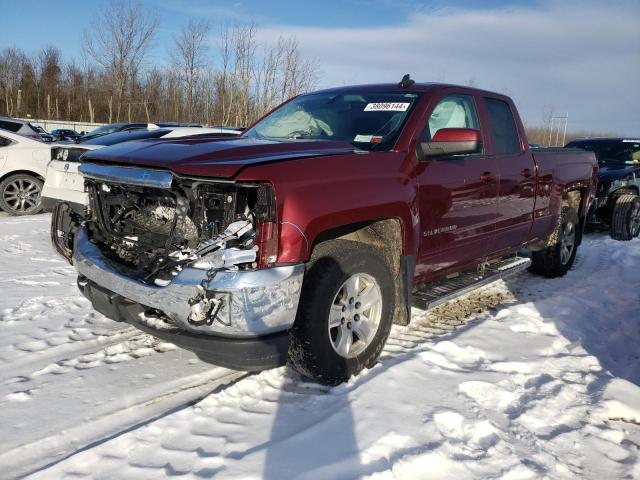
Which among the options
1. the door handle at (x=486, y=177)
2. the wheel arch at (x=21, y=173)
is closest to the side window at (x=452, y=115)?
the door handle at (x=486, y=177)

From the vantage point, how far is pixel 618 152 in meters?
9.73

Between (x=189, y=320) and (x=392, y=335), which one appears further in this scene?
(x=392, y=335)

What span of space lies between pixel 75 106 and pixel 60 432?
45.8 metres

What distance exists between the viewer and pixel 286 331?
8.94 ft

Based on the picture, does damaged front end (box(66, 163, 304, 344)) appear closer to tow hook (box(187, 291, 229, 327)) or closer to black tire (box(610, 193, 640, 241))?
tow hook (box(187, 291, 229, 327))

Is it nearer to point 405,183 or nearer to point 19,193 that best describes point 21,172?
point 19,193

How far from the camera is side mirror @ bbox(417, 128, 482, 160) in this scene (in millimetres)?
3490

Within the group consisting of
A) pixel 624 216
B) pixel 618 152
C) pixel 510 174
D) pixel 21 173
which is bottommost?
pixel 624 216

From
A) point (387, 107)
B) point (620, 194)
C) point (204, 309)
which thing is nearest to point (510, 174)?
point (387, 107)

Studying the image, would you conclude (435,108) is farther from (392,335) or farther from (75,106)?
(75,106)

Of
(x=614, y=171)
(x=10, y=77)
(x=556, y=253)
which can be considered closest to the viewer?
Answer: (x=556, y=253)

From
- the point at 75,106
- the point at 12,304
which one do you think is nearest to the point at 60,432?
the point at 12,304

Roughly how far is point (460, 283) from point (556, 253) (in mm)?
2441

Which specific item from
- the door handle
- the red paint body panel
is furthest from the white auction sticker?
the door handle
